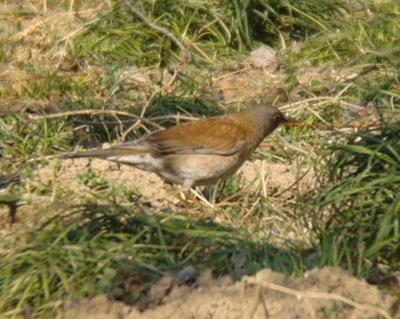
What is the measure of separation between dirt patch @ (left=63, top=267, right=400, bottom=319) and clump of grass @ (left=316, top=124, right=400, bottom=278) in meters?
0.41

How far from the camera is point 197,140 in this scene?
27.5 ft

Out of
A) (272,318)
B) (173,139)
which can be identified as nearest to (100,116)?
(173,139)

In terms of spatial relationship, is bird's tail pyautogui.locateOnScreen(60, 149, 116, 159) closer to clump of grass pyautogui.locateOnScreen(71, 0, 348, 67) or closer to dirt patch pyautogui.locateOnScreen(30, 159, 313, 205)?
dirt patch pyautogui.locateOnScreen(30, 159, 313, 205)

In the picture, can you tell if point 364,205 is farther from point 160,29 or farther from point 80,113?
point 160,29

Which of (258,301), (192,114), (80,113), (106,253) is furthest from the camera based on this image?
(192,114)

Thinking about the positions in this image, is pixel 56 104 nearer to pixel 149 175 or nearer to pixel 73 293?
pixel 149 175

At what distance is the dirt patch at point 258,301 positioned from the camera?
5.61 meters

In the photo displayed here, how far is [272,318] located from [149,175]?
3.44 meters

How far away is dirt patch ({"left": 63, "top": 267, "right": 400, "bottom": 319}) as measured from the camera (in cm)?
561

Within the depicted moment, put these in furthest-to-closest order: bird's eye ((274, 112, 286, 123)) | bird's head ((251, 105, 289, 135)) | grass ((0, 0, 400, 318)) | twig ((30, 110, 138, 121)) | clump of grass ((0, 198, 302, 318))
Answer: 1. twig ((30, 110, 138, 121))
2. bird's eye ((274, 112, 286, 123))
3. bird's head ((251, 105, 289, 135))
4. grass ((0, 0, 400, 318))
5. clump of grass ((0, 198, 302, 318))

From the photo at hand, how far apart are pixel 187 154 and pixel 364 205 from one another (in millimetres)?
1924

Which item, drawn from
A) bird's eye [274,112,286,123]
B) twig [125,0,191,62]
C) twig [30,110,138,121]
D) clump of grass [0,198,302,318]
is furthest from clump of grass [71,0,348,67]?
clump of grass [0,198,302,318]

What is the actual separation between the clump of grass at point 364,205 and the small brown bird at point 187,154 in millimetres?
1196

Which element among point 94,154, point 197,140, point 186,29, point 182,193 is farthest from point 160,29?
point 94,154
